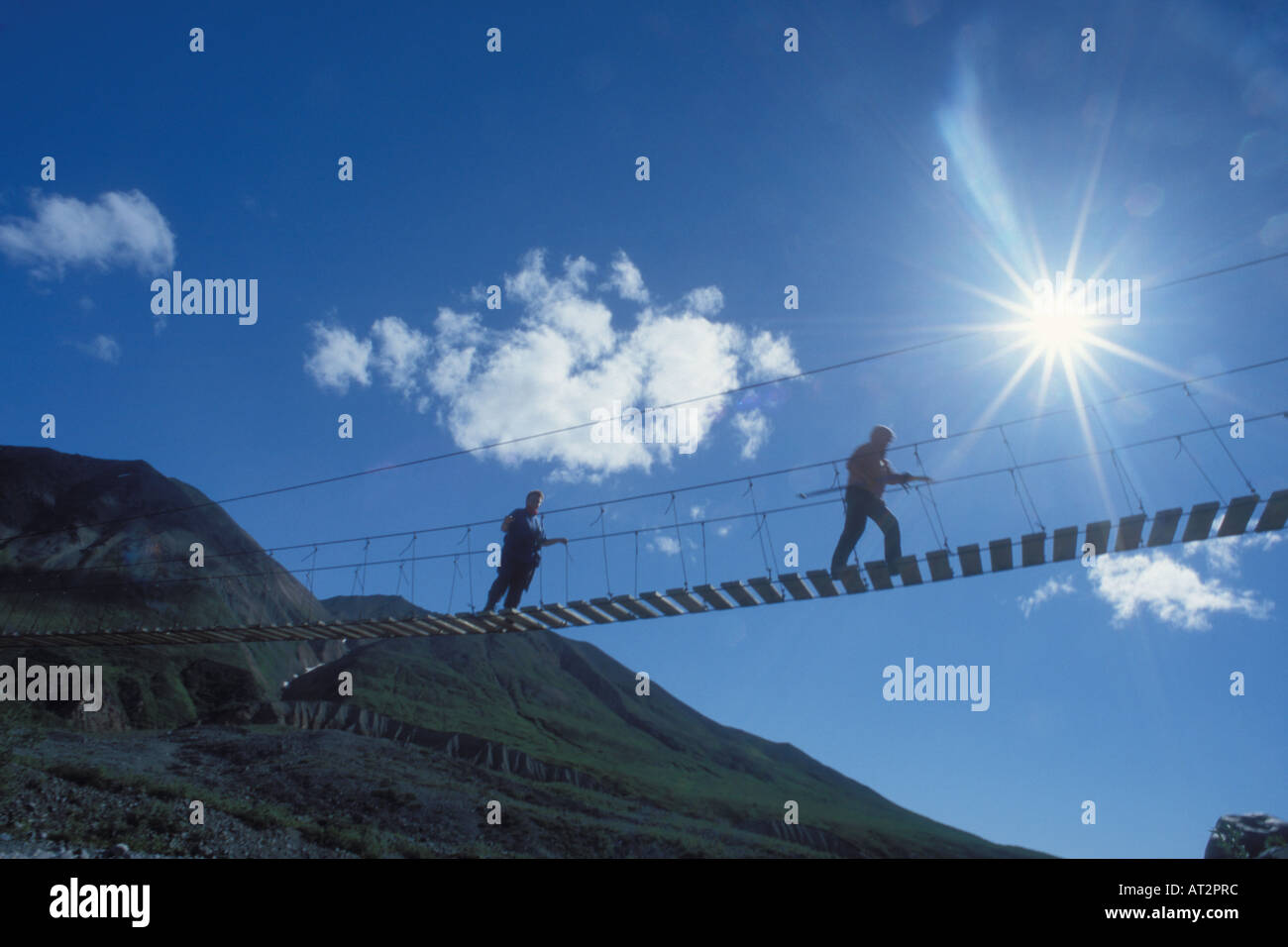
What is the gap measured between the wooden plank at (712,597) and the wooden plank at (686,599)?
0.40 feet

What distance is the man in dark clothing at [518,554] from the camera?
1116cm

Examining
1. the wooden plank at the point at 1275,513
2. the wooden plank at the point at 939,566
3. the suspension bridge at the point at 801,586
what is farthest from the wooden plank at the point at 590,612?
the wooden plank at the point at 1275,513

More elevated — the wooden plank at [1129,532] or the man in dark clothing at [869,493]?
the man in dark clothing at [869,493]

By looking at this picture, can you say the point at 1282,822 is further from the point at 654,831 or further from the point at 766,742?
the point at 766,742

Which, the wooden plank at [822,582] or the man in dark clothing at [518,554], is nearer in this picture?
the wooden plank at [822,582]

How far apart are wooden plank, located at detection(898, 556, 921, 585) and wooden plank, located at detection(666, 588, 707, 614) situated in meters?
2.61

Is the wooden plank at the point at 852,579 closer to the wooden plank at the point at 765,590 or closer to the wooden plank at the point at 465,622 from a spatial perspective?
the wooden plank at the point at 765,590

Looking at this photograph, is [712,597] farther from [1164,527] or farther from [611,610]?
[1164,527]

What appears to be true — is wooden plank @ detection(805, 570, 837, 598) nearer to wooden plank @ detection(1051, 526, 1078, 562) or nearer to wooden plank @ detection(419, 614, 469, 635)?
wooden plank @ detection(1051, 526, 1078, 562)

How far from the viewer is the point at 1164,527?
27.1ft

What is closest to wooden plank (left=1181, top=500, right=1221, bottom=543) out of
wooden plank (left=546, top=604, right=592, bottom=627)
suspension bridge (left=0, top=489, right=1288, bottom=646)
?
suspension bridge (left=0, top=489, right=1288, bottom=646)

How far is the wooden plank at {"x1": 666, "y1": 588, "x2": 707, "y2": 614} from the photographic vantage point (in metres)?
9.88
